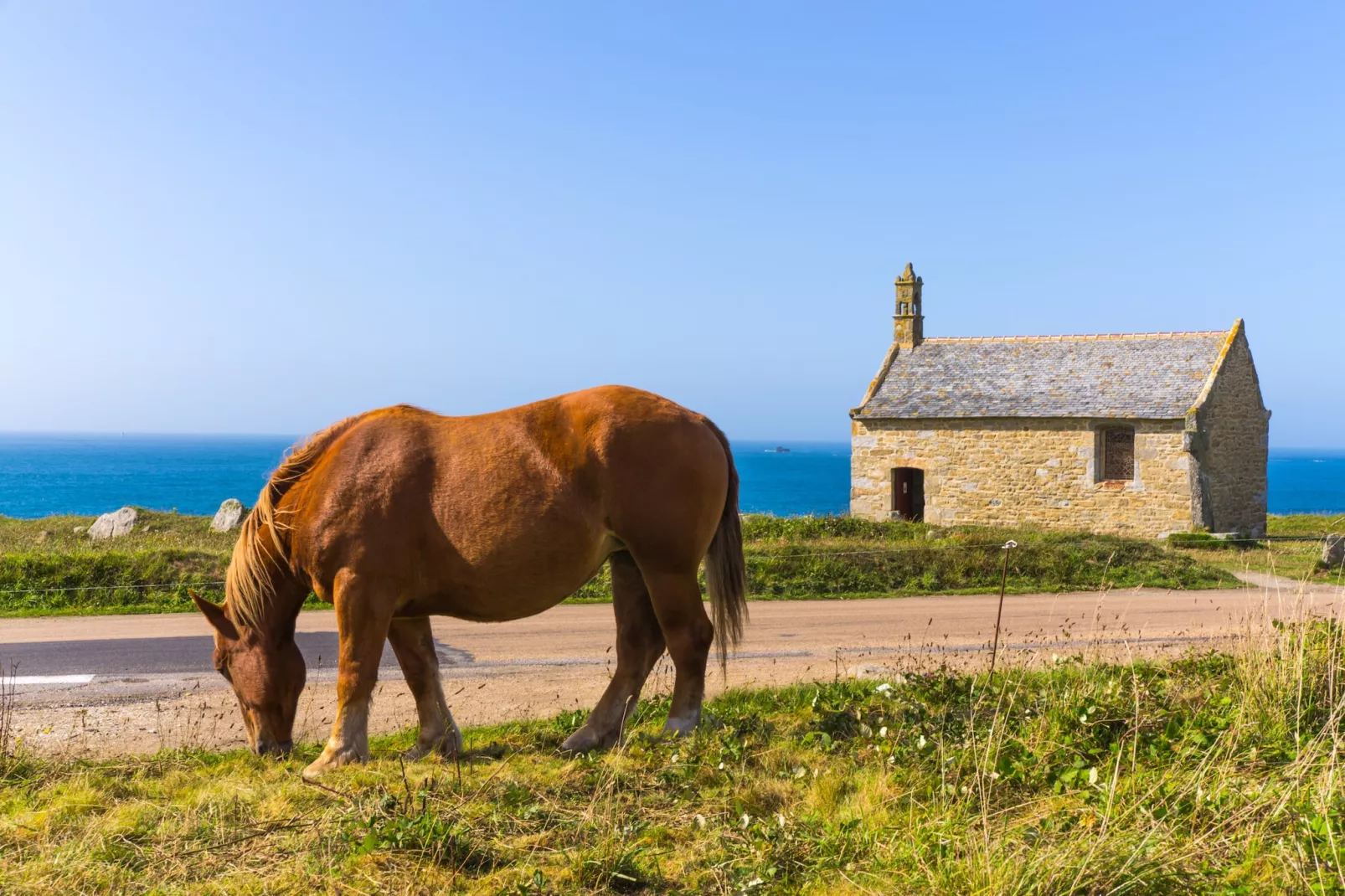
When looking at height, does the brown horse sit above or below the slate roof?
below

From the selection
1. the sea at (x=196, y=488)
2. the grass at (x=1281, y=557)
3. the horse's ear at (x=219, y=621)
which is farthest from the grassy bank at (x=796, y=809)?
the sea at (x=196, y=488)

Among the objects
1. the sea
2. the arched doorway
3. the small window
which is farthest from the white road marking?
the sea

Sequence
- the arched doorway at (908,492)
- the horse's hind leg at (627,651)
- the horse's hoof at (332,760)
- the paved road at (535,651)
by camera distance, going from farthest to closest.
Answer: the arched doorway at (908,492) → the paved road at (535,651) → the horse's hind leg at (627,651) → the horse's hoof at (332,760)

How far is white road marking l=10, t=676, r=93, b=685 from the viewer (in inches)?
355

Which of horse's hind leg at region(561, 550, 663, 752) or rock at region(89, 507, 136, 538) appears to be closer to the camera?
horse's hind leg at region(561, 550, 663, 752)

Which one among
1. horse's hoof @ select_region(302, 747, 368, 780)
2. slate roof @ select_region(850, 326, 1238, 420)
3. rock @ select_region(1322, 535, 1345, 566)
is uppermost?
slate roof @ select_region(850, 326, 1238, 420)

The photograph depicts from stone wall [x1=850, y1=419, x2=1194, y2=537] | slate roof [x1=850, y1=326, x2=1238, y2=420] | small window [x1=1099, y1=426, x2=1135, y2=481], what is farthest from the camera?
slate roof [x1=850, y1=326, x2=1238, y2=420]

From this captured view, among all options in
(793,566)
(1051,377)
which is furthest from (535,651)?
(1051,377)

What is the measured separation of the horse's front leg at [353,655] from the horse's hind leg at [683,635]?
1.52 meters

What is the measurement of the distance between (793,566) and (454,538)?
11.9 meters

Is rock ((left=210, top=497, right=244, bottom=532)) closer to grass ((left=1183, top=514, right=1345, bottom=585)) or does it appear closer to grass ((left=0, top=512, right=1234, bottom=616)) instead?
grass ((left=0, top=512, right=1234, bottom=616))

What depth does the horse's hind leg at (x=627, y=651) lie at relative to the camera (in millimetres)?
6031

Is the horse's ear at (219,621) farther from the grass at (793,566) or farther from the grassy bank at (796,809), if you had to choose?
the grass at (793,566)

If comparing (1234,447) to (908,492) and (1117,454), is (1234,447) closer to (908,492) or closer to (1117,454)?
(1117,454)
